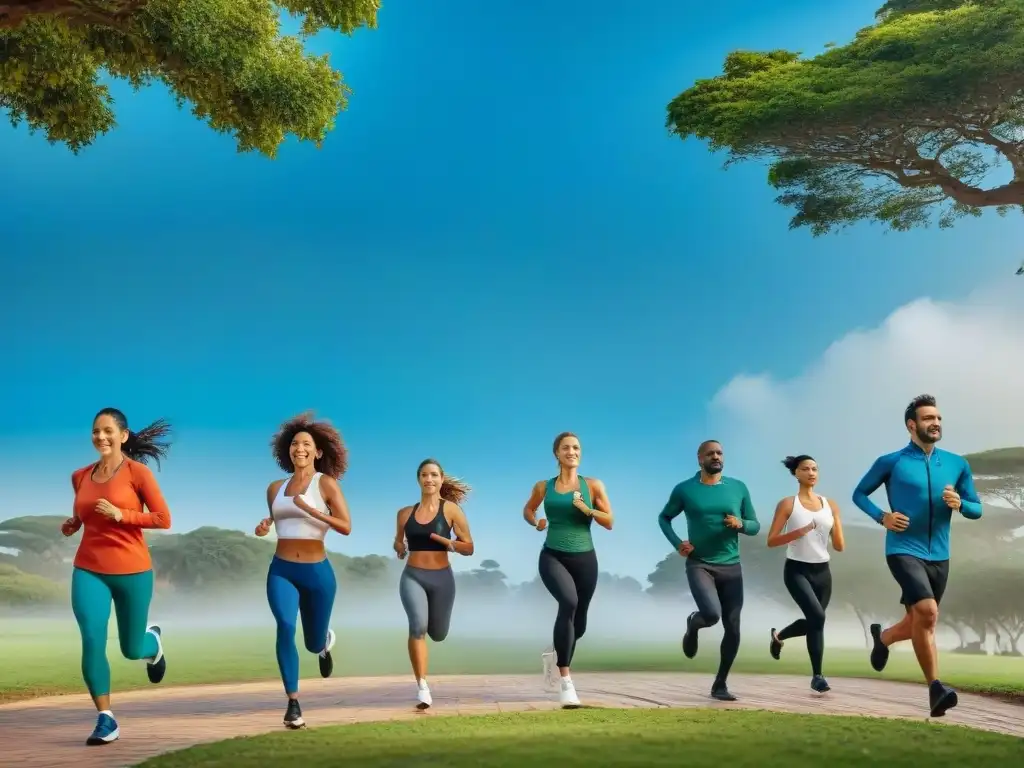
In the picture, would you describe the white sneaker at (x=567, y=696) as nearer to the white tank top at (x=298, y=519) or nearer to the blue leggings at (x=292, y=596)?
the blue leggings at (x=292, y=596)

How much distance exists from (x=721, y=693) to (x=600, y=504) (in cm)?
218

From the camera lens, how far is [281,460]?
8.29m

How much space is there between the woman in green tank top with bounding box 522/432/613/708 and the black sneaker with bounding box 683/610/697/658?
1.07m

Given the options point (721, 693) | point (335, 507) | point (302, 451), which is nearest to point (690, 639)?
point (721, 693)

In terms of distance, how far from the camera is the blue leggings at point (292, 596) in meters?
7.39

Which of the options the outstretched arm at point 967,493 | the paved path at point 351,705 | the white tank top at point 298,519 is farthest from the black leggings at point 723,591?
the white tank top at point 298,519

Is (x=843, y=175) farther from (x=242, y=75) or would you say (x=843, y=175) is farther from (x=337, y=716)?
(x=337, y=716)

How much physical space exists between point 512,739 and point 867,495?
3442 mm

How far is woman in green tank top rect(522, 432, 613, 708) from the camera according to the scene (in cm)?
833

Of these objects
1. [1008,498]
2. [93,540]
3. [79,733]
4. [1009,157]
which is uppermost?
[1009,157]

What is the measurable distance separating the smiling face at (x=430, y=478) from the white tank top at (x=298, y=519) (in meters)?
1.19

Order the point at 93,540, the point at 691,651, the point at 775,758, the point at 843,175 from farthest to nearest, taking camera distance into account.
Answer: the point at 843,175 < the point at 691,651 < the point at 93,540 < the point at 775,758

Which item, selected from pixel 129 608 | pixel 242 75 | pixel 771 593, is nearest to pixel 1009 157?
pixel 242 75

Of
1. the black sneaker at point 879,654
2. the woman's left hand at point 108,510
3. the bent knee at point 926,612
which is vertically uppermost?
the woman's left hand at point 108,510
